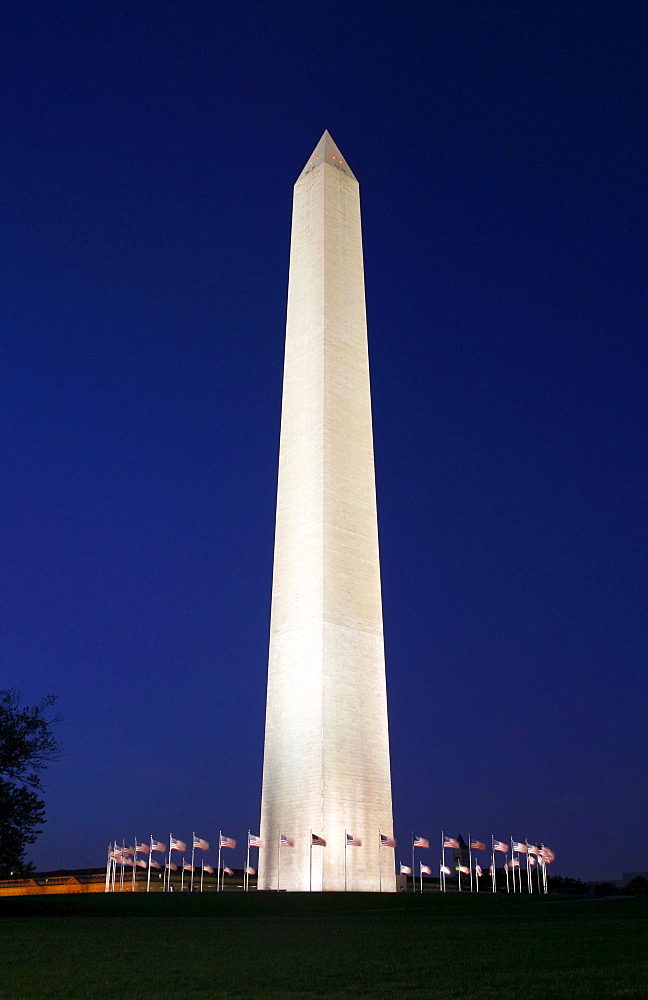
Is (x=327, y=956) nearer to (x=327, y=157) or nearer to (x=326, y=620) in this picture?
(x=326, y=620)

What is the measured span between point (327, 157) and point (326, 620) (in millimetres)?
20651

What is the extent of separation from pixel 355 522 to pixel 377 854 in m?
11.4

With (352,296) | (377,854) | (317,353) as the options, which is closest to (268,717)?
(377,854)

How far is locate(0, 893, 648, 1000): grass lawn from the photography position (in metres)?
9.20

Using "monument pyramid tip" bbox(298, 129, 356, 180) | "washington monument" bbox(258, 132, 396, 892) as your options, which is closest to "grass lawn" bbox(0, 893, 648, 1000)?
"washington monument" bbox(258, 132, 396, 892)

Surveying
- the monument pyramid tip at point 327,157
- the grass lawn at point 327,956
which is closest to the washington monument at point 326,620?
the monument pyramid tip at point 327,157

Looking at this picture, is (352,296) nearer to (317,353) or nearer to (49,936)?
(317,353)

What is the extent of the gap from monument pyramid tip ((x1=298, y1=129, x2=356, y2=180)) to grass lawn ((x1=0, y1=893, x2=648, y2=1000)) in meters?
30.9

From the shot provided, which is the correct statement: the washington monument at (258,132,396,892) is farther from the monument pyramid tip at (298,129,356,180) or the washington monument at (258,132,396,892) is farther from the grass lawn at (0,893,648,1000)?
the grass lawn at (0,893,648,1000)

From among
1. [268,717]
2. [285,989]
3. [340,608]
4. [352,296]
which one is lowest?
[285,989]

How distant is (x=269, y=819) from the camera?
34125 millimetres

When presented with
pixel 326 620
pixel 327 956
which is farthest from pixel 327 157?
pixel 327 956

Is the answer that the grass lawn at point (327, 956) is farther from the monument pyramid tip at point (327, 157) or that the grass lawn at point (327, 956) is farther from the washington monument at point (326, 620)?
the monument pyramid tip at point (327, 157)

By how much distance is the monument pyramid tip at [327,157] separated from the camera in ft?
139
